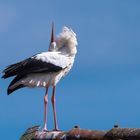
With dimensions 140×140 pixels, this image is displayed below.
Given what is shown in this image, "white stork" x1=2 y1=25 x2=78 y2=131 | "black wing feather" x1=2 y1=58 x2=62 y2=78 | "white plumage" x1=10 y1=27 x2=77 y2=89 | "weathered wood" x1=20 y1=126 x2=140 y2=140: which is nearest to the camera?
"weathered wood" x1=20 y1=126 x2=140 y2=140

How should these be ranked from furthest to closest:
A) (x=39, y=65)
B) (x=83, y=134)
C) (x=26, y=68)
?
(x=39, y=65), (x=26, y=68), (x=83, y=134)

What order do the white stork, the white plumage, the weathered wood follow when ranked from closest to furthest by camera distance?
the weathered wood < the white stork < the white plumage

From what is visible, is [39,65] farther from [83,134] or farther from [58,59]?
[83,134]

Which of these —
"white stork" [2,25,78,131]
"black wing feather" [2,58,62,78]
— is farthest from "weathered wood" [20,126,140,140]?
"black wing feather" [2,58,62,78]

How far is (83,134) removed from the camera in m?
8.10

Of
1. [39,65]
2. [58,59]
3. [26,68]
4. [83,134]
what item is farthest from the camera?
[58,59]

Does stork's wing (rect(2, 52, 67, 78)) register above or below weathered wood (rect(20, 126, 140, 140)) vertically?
above

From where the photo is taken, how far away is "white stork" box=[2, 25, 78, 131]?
1138 centimetres

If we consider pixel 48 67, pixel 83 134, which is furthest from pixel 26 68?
pixel 83 134

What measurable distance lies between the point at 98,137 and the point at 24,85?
13.9 feet

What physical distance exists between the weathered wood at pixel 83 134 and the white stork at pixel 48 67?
4.93 ft

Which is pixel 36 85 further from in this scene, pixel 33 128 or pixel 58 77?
pixel 33 128

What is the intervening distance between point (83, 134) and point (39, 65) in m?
3.71

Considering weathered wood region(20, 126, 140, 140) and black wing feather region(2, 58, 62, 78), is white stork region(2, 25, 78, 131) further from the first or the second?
weathered wood region(20, 126, 140, 140)
